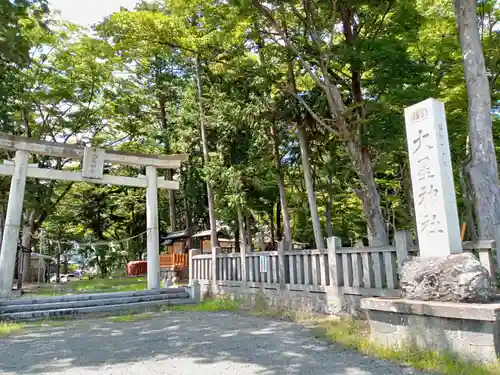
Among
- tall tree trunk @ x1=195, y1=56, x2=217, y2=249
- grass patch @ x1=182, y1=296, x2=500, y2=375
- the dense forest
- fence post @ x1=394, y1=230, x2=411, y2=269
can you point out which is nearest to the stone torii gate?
tall tree trunk @ x1=195, y1=56, x2=217, y2=249

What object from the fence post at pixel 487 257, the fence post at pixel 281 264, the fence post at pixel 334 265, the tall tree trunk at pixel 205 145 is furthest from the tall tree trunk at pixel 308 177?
the fence post at pixel 487 257

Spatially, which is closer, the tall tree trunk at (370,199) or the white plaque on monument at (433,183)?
the white plaque on monument at (433,183)

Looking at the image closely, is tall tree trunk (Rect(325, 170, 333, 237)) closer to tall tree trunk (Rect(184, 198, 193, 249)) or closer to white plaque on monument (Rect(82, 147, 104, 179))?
tall tree trunk (Rect(184, 198, 193, 249))

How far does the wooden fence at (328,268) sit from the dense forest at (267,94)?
166cm

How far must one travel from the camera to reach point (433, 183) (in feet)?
16.5

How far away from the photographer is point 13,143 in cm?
993

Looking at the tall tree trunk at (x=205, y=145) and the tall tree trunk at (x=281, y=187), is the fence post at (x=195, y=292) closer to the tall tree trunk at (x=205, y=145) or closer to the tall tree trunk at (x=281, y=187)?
the tall tree trunk at (x=205, y=145)

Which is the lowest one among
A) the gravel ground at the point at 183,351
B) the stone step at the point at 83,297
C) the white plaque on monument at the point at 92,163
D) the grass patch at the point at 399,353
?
the gravel ground at the point at 183,351

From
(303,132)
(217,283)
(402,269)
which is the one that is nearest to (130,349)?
(402,269)

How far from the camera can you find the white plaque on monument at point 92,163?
10.8 m

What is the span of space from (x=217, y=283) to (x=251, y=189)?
3.28 meters

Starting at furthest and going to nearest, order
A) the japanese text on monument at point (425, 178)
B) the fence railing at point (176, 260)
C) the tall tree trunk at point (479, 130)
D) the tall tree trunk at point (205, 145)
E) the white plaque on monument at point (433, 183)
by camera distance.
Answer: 1. the fence railing at point (176, 260)
2. the tall tree trunk at point (205, 145)
3. the tall tree trunk at point (479, 130)
4. the japanese text on monument at point (425, 178)
5. the white plaque on monument at point (433, 183)

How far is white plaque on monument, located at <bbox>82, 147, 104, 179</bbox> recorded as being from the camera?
1084cm

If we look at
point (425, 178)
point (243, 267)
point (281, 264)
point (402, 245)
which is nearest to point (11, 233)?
point (243, 267)
